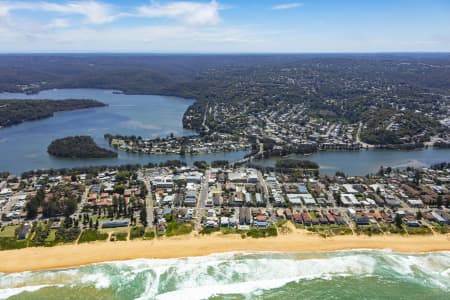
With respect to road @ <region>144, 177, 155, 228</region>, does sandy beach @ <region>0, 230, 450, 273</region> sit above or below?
below

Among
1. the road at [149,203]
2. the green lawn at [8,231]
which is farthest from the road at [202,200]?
the green lawn at [8,231]

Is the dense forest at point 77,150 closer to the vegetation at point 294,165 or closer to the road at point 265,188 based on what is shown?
the road at point 265,188

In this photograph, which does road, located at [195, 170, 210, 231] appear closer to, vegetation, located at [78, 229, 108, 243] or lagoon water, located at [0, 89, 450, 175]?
vegetation, located at [78, 229, 108, 243]

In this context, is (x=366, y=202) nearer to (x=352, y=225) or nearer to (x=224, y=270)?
(x=352, y=225)

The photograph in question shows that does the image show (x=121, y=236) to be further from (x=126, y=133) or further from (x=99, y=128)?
(x=99, y=128)

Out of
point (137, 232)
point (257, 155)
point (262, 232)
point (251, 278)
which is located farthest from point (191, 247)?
point (257, 155)

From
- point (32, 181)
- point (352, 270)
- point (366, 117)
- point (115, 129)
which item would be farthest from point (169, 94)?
point (352, 270)

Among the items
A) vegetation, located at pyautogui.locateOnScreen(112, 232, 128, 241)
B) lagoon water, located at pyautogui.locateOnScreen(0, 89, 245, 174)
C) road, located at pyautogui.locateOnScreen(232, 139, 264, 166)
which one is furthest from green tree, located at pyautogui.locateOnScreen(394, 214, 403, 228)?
lagoon water, located at pyautogui.locateOnScreen(0, 89, 245, 174)
